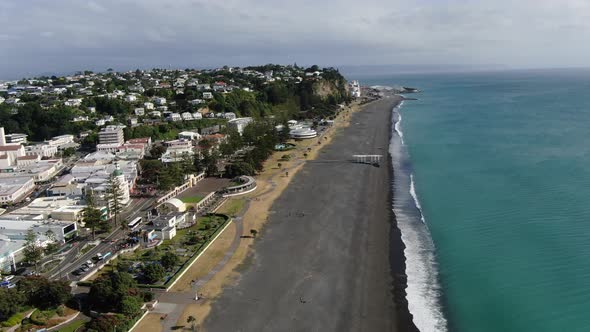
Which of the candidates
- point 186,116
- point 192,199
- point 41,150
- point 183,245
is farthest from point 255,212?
point 186,116

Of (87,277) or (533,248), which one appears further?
(533,248)

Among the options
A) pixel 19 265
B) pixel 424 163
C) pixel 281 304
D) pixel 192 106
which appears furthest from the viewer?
pixel 192 106

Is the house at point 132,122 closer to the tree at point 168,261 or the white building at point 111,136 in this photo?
the white building at point 111,136

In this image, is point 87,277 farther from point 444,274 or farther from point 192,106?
point 192,106

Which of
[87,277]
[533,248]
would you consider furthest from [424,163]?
[87,277]

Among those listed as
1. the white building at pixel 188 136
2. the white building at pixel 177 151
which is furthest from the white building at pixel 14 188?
the white building at pixel 188 136

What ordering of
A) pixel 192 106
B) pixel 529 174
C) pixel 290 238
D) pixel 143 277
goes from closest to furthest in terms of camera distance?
pixel 143 277 < pixel 290 238 < pixel 529 174 < pixel 192 106

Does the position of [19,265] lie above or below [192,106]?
below
